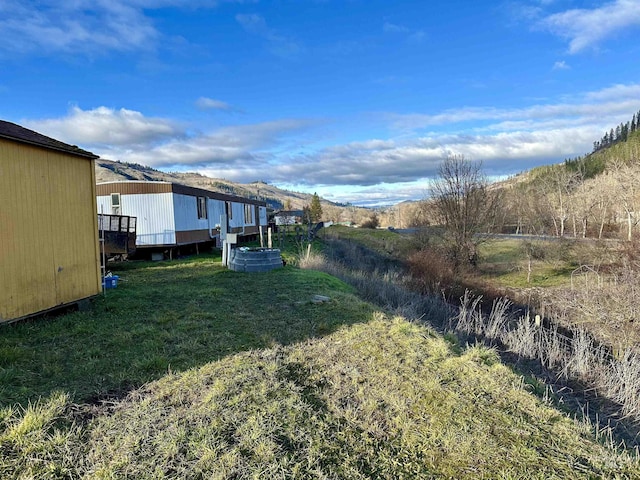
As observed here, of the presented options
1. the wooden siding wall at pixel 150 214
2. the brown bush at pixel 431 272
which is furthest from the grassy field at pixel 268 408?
the brown bush at pixel 431 272

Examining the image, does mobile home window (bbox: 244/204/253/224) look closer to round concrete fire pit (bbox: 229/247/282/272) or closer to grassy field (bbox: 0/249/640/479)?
round concrete fire pit (bbox: 229/247/282/272)

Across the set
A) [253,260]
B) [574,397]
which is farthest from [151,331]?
[253,260]

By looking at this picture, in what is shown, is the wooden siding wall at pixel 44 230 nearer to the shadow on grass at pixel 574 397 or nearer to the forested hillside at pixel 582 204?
the shadow on grass at pixel 574 397

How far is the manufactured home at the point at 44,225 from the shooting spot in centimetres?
460

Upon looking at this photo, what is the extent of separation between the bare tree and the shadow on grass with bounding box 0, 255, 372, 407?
12.3 meters

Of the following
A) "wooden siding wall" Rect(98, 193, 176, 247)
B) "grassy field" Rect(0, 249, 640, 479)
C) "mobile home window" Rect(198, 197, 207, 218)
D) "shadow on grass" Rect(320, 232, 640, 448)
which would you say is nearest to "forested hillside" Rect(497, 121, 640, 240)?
"mobile home window" Rect(198, 197, 207, 218)

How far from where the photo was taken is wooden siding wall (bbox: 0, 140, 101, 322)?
4.61 m

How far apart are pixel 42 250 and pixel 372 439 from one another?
16.1 feet

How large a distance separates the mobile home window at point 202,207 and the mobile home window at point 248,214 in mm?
6163

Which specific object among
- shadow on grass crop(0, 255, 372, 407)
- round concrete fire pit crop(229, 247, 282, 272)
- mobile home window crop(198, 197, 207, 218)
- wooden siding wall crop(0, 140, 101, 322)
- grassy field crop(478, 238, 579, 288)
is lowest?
grassy field crop(478, 238, 579, 288)

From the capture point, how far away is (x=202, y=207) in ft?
52.6

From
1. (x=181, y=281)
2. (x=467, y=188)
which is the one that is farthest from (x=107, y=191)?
(x=467, y=188)

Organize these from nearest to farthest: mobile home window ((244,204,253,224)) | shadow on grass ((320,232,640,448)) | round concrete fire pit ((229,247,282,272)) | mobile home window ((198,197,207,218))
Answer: shadow on grass ((320,232,640,448)) < round concrete fire pit ((229,247,282,272)) < mobile home window ((198,197,207,218)) < mobile home window ((244,204,253,224))

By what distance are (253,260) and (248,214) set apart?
13.0 metres
